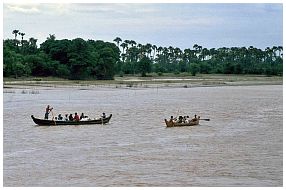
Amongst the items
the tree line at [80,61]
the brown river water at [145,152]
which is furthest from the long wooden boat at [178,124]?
the tree line at [80,61]

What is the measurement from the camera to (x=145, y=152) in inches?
553

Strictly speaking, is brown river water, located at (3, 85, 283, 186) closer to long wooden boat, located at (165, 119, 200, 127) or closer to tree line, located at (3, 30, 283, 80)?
long wooden boat, located at (165, 119, 200, 127)

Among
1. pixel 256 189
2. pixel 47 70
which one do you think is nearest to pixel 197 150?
pixel 256 189

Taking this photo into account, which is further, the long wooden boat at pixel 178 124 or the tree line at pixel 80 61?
the tree line at pixel 80 61

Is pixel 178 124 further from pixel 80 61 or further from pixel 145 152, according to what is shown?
pixel 80 61

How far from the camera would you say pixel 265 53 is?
297 ft

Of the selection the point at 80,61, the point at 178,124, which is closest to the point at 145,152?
the point at 178,124

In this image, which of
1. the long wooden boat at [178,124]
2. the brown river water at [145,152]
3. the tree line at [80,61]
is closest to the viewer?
the brown river water at [145,152]

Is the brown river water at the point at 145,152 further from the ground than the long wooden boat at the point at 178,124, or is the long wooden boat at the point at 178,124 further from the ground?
the long wooden boat at the point at 178,124

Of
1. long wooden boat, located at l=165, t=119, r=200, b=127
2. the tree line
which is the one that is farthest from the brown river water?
the tree line

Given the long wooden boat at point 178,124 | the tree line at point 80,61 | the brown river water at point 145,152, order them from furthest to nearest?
the tree line at point 80,61 → the long wooden boat at point 178,124 → the brown river water at point 145,152

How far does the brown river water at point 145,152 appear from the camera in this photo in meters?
11.1

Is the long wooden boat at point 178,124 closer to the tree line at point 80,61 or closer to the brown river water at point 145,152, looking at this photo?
the brown river water at point 145,152

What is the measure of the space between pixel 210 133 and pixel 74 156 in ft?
20.2
